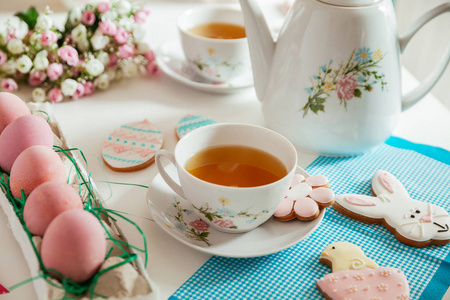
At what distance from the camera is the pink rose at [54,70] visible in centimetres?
83

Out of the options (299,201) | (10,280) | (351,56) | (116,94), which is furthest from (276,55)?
(10,280)

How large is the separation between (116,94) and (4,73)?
19 centimetres

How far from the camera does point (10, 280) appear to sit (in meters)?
0.54

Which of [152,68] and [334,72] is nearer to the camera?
[334,72]

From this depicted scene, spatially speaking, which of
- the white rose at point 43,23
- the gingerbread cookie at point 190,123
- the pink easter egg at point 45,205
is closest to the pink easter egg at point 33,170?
the pink easter egg at point 45,205

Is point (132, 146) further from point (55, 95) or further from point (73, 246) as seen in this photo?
point (73, 246)

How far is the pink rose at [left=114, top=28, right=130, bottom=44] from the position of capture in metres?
0.88

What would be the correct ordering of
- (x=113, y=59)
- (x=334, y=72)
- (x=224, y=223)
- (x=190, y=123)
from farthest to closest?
(x=113, y=59)
(x=190, y=123)
(x=334, y=72)
(x=224, y=223)

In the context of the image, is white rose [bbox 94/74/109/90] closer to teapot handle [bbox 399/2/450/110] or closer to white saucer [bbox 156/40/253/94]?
white saucer [bbox 156/40/253/94]

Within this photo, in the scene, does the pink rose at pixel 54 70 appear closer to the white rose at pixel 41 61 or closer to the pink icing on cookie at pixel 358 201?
the white rose at pixel 41 61

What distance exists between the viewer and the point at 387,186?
0.66 metres

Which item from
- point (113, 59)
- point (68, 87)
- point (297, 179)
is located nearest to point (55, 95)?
point (68, 87)

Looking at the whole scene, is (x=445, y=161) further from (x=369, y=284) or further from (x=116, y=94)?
(x=116, y=94)

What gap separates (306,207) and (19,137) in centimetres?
35
